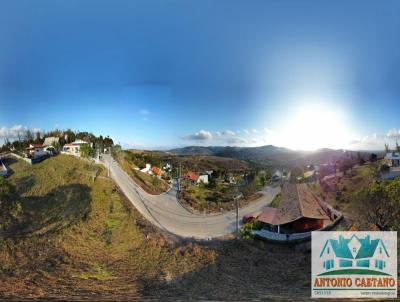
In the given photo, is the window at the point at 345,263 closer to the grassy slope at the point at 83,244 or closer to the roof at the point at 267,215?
the roof at the point at 267,215

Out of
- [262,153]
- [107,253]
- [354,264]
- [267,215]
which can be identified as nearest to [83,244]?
[107,253]

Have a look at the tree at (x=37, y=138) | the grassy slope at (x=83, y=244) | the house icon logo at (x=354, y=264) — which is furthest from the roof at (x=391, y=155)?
the tree at (x=37, y=138)

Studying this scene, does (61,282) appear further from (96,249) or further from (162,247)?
(162,247)

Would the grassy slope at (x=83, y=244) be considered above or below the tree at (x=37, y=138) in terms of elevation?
below

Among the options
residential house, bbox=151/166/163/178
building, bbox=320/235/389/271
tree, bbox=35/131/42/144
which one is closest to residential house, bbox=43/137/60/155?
tree, bbox=35/131/42/144

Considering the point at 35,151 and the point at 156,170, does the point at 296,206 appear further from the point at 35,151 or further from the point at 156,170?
the point at 35,151

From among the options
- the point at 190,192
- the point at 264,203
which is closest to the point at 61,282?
the point at 190,192
